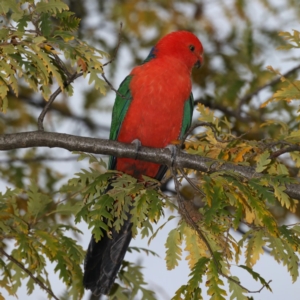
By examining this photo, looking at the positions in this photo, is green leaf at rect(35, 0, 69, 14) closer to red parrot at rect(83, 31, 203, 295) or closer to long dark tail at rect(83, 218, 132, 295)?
red parrot at rect(83, 31, 203, 295)

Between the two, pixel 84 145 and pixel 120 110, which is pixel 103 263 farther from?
pixel 120 110

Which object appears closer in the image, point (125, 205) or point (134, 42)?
point (125, 205)

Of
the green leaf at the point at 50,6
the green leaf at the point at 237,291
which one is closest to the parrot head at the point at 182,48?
the green leaf at the point at 50,6

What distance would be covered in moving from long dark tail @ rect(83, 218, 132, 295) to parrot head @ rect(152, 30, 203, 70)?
6.04ft

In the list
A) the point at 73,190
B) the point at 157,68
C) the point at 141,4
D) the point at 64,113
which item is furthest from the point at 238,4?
the point at 73,190

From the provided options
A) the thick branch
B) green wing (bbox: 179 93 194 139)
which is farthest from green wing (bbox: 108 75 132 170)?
the thick branch

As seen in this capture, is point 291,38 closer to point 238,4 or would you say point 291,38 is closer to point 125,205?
point 125,205

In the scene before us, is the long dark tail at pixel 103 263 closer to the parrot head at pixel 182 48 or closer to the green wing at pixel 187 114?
the green wing at pixel 187 114

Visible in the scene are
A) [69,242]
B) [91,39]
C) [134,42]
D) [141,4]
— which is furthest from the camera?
[134,42]

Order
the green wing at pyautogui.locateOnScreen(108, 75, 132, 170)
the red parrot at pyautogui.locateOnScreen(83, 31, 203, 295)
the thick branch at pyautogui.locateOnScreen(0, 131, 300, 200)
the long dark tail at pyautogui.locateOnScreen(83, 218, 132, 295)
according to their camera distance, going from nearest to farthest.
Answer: the thick branch at pyautogui.locateOnScreen(0, 131, 300, 200)
the long dark tail at pyautogui.locateOnScreen(83, 218, 132, 295)
the red parrot at pyautogui.locateOnScreen(83, 31, 203, 295)
the green wing at pyautogui.locateOnScreen(108, 75, 132, 170)

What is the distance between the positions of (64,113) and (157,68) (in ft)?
12.2

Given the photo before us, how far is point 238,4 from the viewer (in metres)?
8.02

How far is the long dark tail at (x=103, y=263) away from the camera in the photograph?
4.19 m

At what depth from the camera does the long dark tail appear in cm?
419
